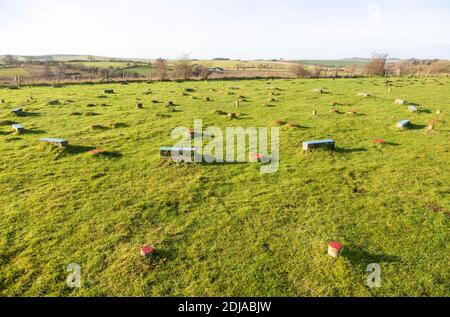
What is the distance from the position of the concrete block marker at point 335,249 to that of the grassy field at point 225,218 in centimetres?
11

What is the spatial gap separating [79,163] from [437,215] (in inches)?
498

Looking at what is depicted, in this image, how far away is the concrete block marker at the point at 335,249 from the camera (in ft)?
21.8

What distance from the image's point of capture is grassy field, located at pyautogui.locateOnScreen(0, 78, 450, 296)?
6.18 m

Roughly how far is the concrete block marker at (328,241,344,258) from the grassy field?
115 mm

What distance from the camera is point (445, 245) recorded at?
7145 millimetres

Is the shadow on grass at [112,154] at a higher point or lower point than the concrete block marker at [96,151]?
lower

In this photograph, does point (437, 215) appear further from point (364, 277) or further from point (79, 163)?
point (79, 163)

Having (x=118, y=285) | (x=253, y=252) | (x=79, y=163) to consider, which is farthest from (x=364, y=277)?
(x=79, y=163)

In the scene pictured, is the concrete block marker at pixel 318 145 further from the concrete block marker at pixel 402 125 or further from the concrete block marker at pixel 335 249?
the concrete block marker at pixel 335 249

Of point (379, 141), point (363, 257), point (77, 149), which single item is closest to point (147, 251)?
point (363, 257)
